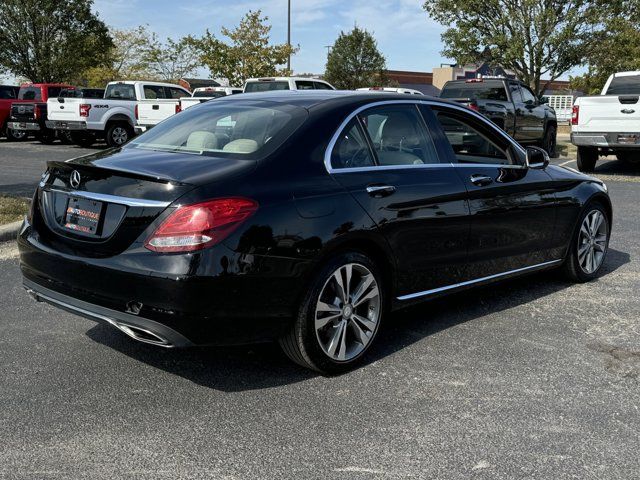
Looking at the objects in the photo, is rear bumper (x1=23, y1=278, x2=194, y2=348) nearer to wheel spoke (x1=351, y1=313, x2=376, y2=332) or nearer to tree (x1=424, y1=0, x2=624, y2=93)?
wheel spoke (x1=351, y1=313, x2=376, y2=332)

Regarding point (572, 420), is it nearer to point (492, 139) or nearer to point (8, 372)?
point (492, 139)

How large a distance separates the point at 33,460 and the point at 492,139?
3.94 metres

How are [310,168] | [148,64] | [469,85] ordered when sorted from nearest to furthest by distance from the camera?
[310,168] < [469,85] < [148,64]

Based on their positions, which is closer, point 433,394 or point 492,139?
point 433,394

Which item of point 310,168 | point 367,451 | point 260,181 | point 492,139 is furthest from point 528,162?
point 367,451

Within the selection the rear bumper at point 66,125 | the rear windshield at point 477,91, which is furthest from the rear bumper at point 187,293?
the rear bumper at point 66,125

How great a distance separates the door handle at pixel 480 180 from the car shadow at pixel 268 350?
994mm

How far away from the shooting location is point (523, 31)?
86.2 ft

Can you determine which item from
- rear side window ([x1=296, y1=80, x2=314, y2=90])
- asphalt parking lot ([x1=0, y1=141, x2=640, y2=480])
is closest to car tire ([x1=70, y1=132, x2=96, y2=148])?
rear side window ([x1=296, y1=80, x2=314, y2=90])

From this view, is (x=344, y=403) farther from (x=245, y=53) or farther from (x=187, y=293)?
(x=245, y=53)

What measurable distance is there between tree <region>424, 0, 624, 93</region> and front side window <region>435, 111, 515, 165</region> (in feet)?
71.5

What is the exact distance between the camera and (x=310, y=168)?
392 cm

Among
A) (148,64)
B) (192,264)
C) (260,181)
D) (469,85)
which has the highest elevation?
(148,64)

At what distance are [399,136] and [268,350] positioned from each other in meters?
1.64
